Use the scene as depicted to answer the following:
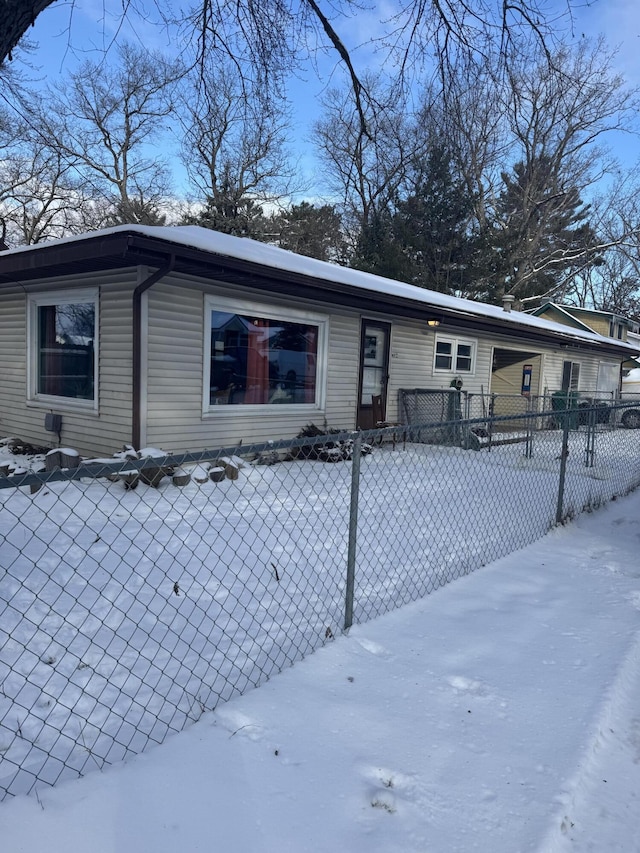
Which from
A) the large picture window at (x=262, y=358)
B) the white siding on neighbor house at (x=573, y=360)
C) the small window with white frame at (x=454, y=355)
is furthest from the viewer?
the white siding on neighbor house at (x=573, y=360)

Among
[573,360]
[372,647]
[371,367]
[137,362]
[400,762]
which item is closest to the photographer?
[400,762]

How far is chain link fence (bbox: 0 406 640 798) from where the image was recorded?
241 centimetres

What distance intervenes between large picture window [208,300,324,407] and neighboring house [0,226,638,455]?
20 mm

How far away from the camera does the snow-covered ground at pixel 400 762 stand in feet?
6.00

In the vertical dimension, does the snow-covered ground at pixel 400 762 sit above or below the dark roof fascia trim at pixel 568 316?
below

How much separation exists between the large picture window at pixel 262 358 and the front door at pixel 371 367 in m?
1.24

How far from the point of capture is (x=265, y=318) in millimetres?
8625

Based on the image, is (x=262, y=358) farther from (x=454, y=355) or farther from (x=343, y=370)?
(x=454, y=355)

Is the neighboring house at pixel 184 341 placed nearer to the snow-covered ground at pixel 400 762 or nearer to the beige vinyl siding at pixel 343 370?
the beige vinyl siding at pixel 343 370

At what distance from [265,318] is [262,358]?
23.4 inches

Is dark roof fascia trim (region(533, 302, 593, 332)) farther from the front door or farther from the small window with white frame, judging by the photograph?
the front door

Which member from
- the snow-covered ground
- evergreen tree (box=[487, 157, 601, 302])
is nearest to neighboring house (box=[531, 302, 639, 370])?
evergreen tree (box=[487, 157, 601, 302])

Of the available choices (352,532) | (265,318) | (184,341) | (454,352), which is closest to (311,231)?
(454,352)

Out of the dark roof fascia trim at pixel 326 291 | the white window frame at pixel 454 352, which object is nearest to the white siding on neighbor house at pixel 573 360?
the dark roof fascia trim at pixel 326 291
